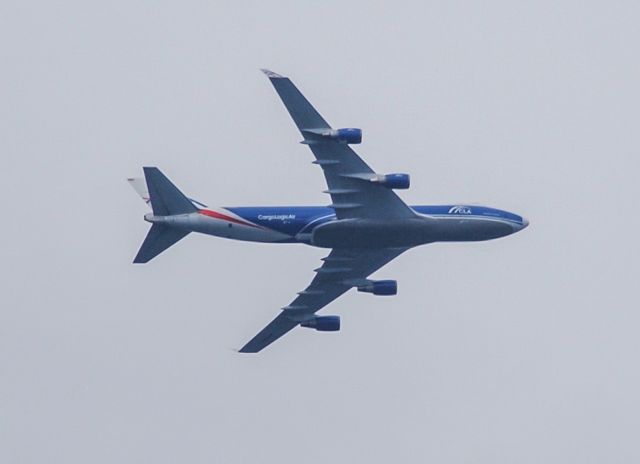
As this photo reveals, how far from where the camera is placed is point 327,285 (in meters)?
149

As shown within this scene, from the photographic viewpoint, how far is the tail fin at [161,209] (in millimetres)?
137375

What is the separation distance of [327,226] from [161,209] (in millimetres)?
10435

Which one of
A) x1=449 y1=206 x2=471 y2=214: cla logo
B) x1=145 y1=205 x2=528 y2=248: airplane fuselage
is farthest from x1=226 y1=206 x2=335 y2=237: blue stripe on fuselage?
x1=449 y1=206 x2=471 y2=214: cla logo

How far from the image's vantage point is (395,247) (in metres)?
143

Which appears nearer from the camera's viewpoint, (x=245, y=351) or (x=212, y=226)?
(x=212, y=226)

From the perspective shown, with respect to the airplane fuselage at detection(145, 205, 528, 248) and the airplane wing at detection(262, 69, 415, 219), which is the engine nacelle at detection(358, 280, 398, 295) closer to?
the airplane fuselage at detection(145, 205, 528, 248)

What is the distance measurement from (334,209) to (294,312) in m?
13.4

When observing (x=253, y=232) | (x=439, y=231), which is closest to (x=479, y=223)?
(x=439, y=231)

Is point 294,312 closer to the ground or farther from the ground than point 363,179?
closer to the ground

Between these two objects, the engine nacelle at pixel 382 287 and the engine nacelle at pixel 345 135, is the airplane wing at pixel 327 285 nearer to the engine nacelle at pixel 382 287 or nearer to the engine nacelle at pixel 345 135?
the engine nacelle at pixel 382 287

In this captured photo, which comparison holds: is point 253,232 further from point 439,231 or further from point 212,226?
point 439,231

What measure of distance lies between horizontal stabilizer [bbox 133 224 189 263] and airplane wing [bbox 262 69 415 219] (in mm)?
9714

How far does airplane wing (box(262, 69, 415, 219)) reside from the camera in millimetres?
134000

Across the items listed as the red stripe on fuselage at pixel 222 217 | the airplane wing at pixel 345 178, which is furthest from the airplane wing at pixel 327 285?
the red stripe on fuselage at pixel 222 217
